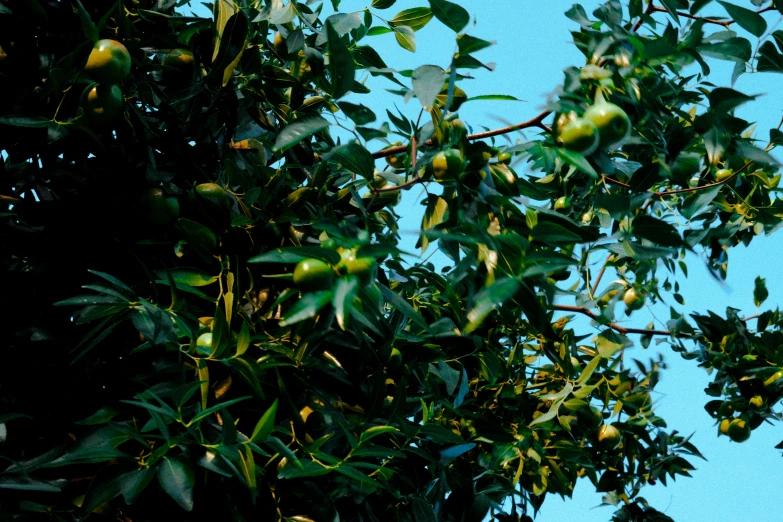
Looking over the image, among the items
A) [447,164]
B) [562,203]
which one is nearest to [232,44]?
[447,164]

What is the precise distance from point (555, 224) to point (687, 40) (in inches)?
14.0

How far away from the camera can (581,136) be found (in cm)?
85

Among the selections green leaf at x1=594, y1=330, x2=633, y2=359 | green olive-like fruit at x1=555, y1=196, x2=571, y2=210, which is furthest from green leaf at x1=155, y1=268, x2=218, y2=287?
green leaf at x1=594, y1=330, x2=633, y2=359

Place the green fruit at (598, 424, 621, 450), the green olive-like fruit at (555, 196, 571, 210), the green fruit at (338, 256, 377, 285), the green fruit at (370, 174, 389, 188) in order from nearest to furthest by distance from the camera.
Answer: the green fruit at (338, 256, 377, 285) < the green fruit at (370, 174, 389, 188) < the green olive-like fruit at (555, 196, 571, 210) < the green fruit at (598, 424, 621, 450)

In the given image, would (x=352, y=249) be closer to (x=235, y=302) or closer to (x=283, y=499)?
(x=235, y=302)

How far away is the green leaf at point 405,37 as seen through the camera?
1287mm

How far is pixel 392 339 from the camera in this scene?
119 cm

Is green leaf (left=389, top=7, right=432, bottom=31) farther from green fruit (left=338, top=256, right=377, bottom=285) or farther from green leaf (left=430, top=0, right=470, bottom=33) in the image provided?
green fruit (left=338, top=256, right=377, bottom=285)

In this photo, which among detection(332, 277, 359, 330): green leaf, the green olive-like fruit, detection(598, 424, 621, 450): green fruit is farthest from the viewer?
detection(598, 424, 621, 450): green fruit

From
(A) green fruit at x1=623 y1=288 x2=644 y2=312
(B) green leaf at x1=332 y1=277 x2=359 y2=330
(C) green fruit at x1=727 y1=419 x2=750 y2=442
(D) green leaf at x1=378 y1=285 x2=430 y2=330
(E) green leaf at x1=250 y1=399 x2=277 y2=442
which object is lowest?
(E) green leaf at x1=250 y1=399 x2=277 y2=442

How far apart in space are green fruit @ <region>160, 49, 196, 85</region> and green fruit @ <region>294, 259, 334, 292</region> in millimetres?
655

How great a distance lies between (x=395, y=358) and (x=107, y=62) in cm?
69

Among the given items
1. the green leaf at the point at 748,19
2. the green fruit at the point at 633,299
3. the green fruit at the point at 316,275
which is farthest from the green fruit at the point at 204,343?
the green fruit at the point at 633,299

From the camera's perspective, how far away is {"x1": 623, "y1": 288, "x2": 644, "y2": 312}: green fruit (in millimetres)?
2238
